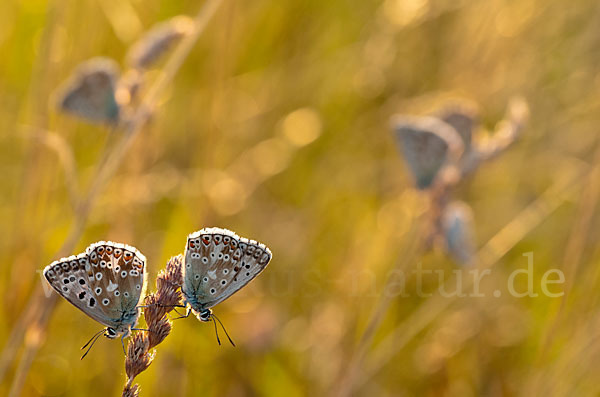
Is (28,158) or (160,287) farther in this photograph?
(28,158)

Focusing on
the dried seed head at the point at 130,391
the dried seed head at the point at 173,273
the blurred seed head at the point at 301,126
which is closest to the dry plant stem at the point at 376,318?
the dried seed head at the point at 173,273

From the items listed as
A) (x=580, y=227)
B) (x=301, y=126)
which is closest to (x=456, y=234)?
(x=580, y=227)

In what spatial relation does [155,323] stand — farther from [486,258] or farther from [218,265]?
[486,258]

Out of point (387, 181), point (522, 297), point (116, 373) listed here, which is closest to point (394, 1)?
point (387, 181)

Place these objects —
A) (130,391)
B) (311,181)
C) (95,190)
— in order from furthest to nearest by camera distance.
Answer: (311,181) → (95,190) → (130,391)

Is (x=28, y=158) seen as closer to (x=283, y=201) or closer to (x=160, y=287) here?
(x=283, y=201)

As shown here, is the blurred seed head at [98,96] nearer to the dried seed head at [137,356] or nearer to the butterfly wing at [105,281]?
the butterfly wing at [105,281]
